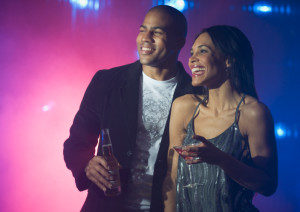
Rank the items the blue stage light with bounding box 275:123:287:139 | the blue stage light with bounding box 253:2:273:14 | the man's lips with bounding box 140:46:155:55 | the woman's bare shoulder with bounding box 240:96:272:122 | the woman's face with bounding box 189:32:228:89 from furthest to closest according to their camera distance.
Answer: the blue stage light with bounding box 253:2:273:14
the blue stage light with bounding box 275:123:287:139
the man's lips with bounding box 140:46:155:55
the woman's face with bounding box 189:32:228:89
the woman's bare shoulder with bounding box 240:96:272:122

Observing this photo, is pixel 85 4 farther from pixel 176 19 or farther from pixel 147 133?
pixel 147 133

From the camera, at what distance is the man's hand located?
1689 millimetres

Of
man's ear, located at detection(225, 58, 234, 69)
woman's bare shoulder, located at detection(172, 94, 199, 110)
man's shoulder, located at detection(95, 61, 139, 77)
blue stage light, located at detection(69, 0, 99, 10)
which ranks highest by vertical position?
blue stage light, located at detection(69, 0, 99, 10)

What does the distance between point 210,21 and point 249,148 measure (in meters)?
2.38

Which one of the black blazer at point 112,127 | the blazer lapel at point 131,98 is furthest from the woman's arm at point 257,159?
the blazer lapel at point 131,98

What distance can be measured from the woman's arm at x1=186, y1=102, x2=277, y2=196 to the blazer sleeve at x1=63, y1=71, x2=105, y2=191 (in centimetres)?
99

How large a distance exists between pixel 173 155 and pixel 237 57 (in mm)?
731

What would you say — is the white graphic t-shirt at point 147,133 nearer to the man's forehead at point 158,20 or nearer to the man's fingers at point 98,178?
the man's fingers at point 98,178

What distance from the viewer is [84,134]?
2121 millimetres

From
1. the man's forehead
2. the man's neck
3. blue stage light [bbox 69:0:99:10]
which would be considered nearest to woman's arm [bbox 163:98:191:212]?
the man's neck

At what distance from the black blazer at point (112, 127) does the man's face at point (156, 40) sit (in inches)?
5.2

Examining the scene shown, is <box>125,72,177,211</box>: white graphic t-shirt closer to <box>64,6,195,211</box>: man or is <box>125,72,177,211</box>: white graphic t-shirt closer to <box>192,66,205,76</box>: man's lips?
<box>64,6,195,211</box>: man

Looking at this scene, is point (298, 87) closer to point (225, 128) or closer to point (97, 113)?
point (225, 128)

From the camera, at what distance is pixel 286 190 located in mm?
3471
